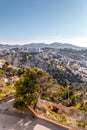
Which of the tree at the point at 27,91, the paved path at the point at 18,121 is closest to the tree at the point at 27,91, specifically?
the tree at the point at 27,91

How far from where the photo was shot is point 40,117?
14672 mm

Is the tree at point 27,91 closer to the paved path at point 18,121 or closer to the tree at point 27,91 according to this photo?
the tree at point 27,91

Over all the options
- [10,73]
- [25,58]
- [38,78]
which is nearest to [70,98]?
[10,73]

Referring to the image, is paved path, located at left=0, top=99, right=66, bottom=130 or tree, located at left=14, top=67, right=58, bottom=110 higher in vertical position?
tree, located at left=14, top=67, right=58, bottom=110

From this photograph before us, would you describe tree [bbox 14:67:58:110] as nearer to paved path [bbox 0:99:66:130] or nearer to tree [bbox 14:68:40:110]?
tree [bbox 14:68:40:110]

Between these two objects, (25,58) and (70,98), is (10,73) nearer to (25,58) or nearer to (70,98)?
(70,98)

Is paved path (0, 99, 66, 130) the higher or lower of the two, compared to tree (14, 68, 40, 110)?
lower

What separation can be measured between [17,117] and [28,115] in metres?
0.87

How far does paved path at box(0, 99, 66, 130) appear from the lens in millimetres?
13716

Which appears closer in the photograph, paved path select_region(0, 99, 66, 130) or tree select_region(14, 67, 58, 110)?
paved path select_region(0, 99, 66, 130)

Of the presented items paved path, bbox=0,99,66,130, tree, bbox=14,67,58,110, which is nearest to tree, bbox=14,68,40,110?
tree, bbox=14,67,58,110

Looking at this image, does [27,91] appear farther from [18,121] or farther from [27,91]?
[18,121]

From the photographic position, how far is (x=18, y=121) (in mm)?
14312

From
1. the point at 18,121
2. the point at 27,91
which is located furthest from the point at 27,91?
the point at 18,121
